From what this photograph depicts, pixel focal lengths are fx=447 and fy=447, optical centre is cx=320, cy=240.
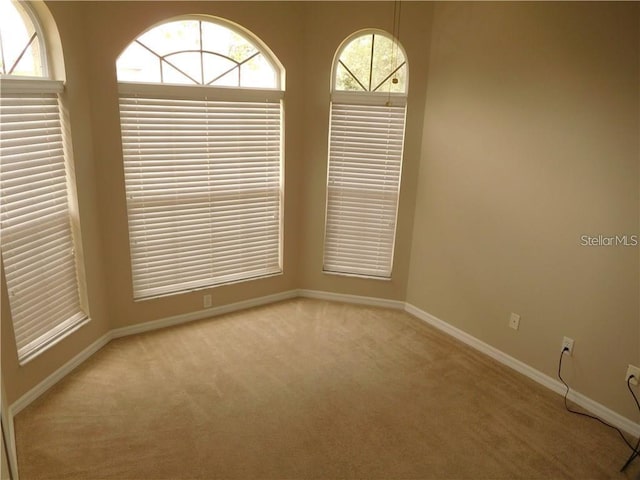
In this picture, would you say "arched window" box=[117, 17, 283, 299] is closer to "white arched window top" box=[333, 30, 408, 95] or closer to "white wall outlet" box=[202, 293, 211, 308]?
"white wall outlet" box=[202, 293, 211, 308]

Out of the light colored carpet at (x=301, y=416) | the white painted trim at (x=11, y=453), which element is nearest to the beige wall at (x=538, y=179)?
the light colored carpet at (x=301, y=416)

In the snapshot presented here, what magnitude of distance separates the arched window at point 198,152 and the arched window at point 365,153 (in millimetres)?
505

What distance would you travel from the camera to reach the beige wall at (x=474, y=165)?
256 cm

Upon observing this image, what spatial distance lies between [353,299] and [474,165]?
1629mm

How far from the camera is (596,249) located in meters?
2.66

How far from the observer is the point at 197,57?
328cm

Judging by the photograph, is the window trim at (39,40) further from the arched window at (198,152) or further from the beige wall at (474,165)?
the arched window at (198,152)

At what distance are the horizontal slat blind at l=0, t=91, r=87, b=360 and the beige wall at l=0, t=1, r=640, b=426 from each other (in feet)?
0.41

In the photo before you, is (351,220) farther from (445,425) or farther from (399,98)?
(445,425)

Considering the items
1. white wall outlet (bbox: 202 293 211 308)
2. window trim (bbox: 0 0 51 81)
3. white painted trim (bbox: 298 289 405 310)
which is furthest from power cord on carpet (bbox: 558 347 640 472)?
window trim (bbox: 0 0 51 81)

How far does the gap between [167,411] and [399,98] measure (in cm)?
281

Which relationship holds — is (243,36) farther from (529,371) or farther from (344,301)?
(529,371)

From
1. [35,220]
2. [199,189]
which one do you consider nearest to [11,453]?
[35,220]

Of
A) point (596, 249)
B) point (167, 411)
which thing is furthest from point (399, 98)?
point (167, 411)
